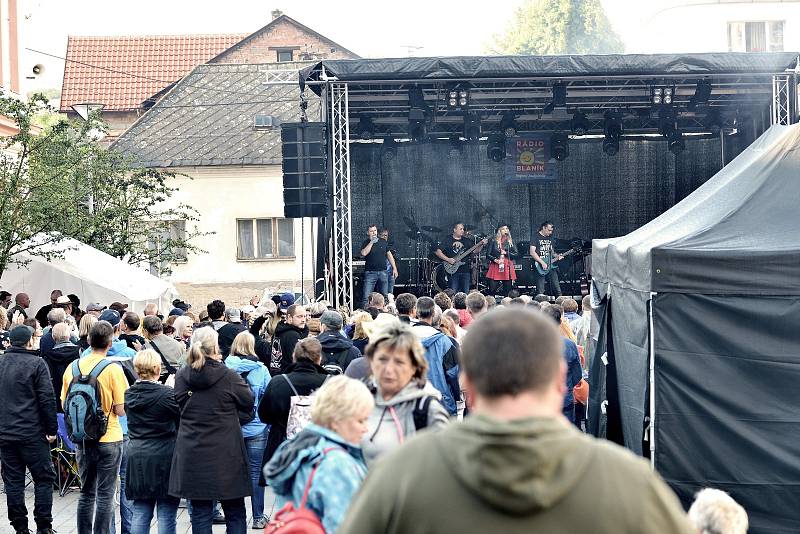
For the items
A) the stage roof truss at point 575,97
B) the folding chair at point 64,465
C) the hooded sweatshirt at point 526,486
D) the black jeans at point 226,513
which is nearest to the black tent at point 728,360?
the black jeans at point 226,513

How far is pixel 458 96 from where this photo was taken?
1577cm

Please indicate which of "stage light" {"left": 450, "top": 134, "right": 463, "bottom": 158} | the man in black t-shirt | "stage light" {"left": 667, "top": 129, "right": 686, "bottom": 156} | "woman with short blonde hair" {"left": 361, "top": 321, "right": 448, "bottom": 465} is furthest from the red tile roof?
"woman with short blonde hair" {"left": 361, "top": 321, "right": 448, "bottom": 465}

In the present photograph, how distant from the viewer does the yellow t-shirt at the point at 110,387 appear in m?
7.39

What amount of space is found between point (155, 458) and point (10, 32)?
21372 millimetres

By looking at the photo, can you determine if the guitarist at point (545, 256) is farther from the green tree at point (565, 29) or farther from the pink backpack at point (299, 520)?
the green tree at point (565, 29)

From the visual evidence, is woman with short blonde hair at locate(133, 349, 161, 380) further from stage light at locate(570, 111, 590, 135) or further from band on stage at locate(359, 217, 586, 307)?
stage light at locate(570, 111, 590, 135)

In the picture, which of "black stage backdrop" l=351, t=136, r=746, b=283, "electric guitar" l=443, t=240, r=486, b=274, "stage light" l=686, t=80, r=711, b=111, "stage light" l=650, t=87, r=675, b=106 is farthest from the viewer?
"black stage backdrop" l=351, t=136, r=746, b=283

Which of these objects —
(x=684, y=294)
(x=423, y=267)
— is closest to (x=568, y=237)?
(x=423, y=267)

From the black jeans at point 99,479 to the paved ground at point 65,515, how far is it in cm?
100

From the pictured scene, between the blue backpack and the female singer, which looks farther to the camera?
the female singer

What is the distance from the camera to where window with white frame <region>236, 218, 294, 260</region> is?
31.1m

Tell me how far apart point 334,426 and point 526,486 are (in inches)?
75.2

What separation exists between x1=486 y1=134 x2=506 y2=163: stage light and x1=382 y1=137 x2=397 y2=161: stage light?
65.7 inches

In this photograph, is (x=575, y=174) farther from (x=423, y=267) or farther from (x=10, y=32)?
(x=10, y=32)
